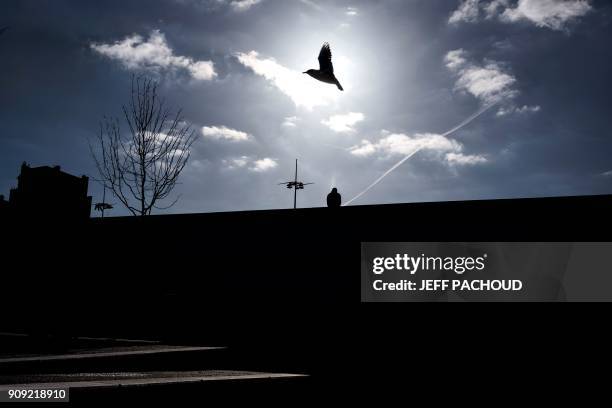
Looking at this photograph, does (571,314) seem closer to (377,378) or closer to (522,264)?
(522,264)

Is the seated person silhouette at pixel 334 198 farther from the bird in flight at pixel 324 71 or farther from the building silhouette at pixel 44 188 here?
the building silhouette at pixel 44 188

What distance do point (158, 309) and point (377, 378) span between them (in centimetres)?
506

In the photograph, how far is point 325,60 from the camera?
→ 8766mm

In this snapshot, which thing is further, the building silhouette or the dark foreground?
the building silhouette

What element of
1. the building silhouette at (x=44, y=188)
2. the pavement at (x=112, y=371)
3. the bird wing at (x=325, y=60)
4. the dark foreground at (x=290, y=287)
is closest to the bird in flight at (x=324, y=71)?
the bird wing at (x=325, y=60)

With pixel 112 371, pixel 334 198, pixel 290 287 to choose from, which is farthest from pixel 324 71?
pixel 112 371

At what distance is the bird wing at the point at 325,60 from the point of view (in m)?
8.70

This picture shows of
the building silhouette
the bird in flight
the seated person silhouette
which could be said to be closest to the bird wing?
the bird in flight

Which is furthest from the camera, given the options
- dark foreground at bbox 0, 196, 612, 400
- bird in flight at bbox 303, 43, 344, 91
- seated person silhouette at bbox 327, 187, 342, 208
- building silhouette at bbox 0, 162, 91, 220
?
building silhouette at bbox 0, 162, 91, 220

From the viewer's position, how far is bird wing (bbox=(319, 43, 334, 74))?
8.70 meters

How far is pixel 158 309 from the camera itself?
29.5ft

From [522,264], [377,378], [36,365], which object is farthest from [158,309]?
[522,264]

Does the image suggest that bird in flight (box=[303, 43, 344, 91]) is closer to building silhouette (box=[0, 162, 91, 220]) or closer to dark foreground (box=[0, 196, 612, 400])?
dark foreground (box=[0, 196, 612, 400])

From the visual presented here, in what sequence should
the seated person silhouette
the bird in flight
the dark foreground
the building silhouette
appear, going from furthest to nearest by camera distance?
the building silhouette
the seated person silhouette
the bird in flight
the dark foreground
